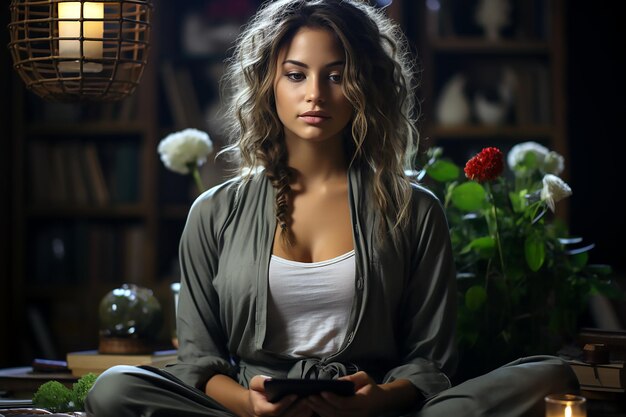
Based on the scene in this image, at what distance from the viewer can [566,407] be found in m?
1.63

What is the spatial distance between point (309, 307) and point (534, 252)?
1.99 ft

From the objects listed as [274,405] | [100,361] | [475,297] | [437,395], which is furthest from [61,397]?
[475,297]

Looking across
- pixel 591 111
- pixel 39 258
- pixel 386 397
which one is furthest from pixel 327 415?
pixel 591 111

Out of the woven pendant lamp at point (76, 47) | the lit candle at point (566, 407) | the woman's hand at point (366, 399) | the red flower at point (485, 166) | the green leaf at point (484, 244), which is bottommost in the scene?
the woman's hand at point (366, 399)

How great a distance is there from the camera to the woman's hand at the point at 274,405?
1783 millimetres

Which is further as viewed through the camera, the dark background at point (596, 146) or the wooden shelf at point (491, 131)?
the dark background at point (596, 146)

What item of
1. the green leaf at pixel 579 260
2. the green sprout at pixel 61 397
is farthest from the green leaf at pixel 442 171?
the green sprout at pixel 61 397

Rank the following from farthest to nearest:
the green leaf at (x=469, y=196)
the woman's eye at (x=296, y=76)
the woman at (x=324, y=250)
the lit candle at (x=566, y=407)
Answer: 1. the green leaf at (x=469, y=196)
2. the woman's eye at (x=296, y=76)
3. the woman at (x=324, y=250)
4. the lit candle at (x=566, y=407)

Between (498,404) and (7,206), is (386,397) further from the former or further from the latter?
(7,206)

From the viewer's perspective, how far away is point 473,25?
393 centimetres

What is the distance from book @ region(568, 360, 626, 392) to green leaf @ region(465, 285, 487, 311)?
0.25 metres

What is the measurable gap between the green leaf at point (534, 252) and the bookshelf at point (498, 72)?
152 cm

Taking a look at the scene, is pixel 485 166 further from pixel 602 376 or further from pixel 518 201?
pixel 602 376

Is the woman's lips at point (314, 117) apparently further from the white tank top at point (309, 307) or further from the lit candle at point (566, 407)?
the lit candle at point (566, 407)
